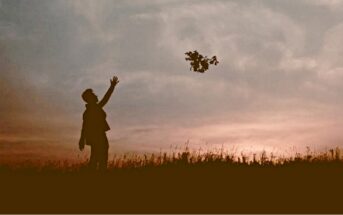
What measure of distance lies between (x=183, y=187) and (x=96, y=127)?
12.9 ft

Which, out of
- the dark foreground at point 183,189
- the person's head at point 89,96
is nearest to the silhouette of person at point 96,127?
the person's head at point 89,96

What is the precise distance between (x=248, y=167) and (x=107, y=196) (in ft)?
16.0

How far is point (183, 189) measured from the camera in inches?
515

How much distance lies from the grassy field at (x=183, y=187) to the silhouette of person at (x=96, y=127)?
1.47ft

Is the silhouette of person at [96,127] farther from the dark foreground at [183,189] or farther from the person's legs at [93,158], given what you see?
the dark foreground at [183,189]

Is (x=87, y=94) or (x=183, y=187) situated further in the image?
(x=87, y=94)

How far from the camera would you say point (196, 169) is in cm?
1570

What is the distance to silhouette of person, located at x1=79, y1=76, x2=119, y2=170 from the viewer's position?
15836 millimetres

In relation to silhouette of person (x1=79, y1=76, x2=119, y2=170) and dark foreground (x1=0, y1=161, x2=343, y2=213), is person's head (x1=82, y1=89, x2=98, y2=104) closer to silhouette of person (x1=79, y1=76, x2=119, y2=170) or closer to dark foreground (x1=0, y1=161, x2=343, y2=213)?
silhouette of person (x1=79, y1=76, x2=119, y2=170)

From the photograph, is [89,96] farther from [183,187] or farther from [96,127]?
[183,187]

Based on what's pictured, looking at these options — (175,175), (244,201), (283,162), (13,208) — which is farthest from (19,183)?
(283,162)

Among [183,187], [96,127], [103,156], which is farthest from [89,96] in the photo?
[183,187]

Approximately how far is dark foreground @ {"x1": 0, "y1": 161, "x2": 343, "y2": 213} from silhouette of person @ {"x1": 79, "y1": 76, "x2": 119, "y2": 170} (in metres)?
0.54

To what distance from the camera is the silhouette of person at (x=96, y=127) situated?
623 inches
